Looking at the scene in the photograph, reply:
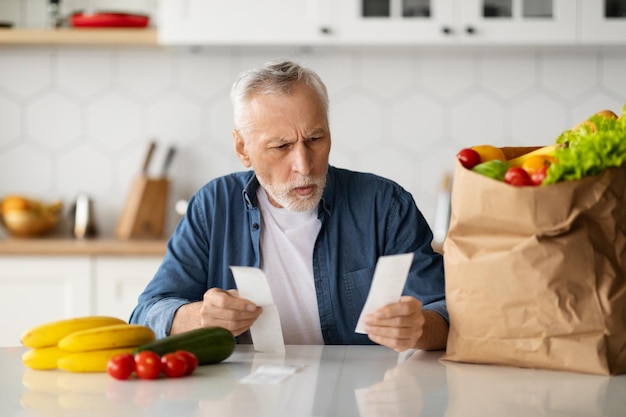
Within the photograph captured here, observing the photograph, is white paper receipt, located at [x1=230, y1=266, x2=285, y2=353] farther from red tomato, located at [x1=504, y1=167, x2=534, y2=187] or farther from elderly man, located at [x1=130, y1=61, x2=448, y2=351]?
red tomato, located at [x1=504, y1=167, x2=534, y2=187]

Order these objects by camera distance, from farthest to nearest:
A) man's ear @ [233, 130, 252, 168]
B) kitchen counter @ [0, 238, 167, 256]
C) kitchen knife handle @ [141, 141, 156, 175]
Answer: kitchen knife handle @ [141, 141, 156, 175] < kitchen counter @ [0, 238, 167, 256] < man's ear @ [233, 130, 252, 168]

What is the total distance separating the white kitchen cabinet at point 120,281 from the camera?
3396mm

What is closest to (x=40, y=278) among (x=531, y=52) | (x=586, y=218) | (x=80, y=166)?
(x=80, y=166)

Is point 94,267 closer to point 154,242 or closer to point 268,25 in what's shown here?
point 154,242

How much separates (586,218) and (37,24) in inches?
116

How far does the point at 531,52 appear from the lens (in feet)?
12.6

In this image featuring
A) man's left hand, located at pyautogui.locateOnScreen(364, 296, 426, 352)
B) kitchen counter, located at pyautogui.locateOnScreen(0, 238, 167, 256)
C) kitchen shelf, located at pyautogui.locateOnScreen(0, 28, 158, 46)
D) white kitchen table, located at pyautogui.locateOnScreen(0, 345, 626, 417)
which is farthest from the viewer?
kitchen shelf, located at pyautogui.locateOnScreen(0, 28, 158, 46)

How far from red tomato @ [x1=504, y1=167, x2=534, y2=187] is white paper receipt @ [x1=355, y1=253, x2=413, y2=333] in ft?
0.68

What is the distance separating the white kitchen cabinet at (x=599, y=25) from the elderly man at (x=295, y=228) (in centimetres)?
157

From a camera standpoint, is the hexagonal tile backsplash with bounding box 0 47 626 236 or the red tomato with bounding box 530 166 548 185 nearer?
the red tomato with bounding box 530 166 548 185

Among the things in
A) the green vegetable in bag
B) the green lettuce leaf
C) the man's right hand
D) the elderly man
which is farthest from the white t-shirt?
the green lettuce leaf

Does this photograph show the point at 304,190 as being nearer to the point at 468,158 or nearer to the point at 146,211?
the point at 468,158

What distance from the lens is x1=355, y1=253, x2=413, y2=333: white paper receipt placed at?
5.33 ft

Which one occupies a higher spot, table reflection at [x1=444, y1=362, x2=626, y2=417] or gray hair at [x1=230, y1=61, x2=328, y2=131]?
gray hair at [x1=230, y1=61, x2=328, y2=131]
